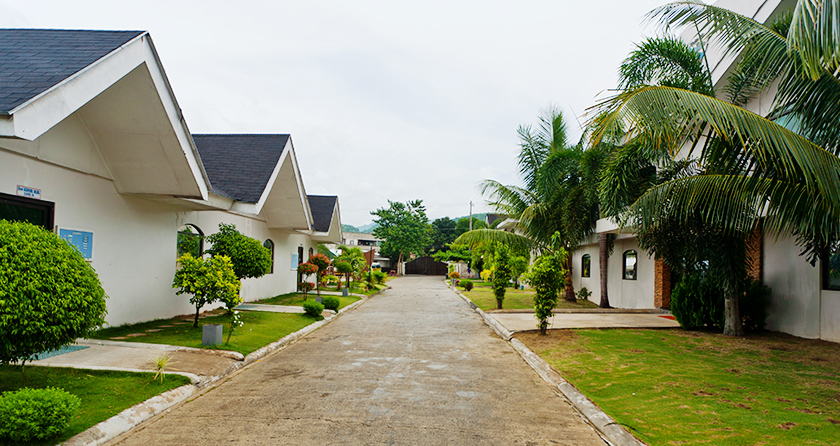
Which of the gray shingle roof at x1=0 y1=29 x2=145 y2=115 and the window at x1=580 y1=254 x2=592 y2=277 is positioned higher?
the gray shingle roof at x1=0 y1=29 x2=145 y2=115

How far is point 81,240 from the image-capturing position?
915 cm

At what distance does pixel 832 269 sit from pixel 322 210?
78.1 ft

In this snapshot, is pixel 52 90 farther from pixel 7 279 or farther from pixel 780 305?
pixel 780 305

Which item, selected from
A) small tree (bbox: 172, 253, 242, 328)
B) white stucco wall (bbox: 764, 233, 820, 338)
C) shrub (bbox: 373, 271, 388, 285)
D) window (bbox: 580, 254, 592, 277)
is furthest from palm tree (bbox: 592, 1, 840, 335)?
shrub (bbox: 373, 271, 388, 285)

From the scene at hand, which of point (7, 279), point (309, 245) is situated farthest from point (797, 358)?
point (309, 245)

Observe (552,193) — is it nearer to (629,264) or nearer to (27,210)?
(629,264)

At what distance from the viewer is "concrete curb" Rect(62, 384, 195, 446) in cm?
450

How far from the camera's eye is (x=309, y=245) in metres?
27.3

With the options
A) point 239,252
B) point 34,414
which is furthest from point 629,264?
point 34,414

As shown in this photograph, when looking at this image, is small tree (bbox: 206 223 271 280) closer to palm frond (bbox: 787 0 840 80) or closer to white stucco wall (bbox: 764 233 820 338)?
palm frond (bbox: 787 0 840 80)

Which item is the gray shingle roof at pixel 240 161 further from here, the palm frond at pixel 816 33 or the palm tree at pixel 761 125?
the palm frond at pixel 816 33

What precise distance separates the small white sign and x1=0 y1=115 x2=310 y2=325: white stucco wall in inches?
3.1

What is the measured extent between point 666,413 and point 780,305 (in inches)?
327

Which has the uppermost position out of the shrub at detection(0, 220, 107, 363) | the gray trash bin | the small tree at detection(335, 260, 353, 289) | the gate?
the shrub at detection(0, 220, 107, 363)
